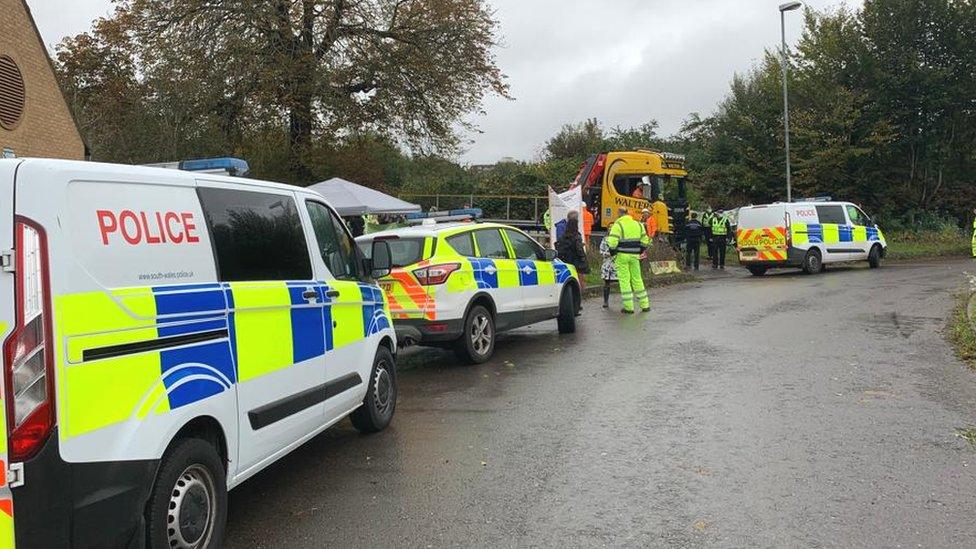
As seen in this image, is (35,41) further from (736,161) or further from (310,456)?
(736,161)

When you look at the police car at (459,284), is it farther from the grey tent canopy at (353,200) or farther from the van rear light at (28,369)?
the grey tent canopy at (353,200)

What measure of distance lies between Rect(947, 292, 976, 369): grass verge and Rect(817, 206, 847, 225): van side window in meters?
8.83

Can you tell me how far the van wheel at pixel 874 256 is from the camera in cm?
2200

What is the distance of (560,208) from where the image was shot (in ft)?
57.9

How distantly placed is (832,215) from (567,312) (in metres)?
13.0

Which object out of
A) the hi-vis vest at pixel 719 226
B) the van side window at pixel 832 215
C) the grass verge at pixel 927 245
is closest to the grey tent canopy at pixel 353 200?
the hi-vis vest at pixel 719 226

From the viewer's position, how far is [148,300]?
3.27 meters

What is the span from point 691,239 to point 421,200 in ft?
55.7

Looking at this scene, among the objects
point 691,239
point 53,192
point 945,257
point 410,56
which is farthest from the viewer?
point 945,257

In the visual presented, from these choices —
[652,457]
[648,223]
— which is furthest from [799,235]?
[652,457]

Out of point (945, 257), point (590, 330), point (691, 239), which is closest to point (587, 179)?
point (691, 239)

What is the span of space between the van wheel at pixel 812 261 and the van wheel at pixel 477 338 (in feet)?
45.2

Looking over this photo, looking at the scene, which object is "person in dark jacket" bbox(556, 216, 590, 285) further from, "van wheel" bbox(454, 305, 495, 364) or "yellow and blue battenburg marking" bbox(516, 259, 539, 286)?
"van wheel" bbox(454, 305, 495, 364)

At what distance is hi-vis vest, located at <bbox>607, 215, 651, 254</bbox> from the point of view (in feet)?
40.1
